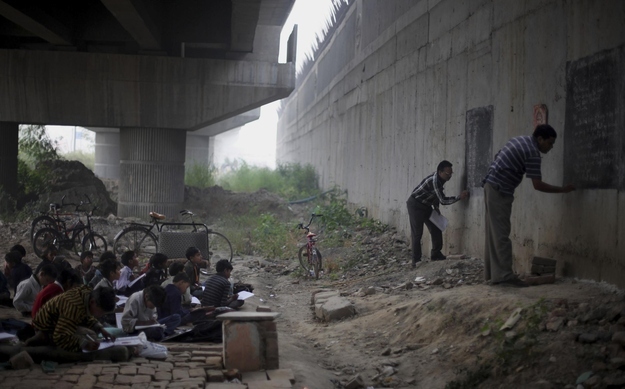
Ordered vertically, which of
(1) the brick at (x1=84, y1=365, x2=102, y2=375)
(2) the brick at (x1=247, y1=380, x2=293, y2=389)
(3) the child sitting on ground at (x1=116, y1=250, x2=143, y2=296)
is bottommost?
(2) the brick at (x1=247, y1=380, x2=293, y2=389)

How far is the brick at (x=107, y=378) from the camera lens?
6.01 metres

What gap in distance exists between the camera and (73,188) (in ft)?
68.4

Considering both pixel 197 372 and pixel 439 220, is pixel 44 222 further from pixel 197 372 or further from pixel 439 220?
pixel 197 372

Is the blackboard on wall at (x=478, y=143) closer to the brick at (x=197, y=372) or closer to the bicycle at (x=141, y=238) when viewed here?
the bicycle at (x=141, y=238)

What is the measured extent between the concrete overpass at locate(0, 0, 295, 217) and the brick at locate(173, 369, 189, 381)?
12.5m

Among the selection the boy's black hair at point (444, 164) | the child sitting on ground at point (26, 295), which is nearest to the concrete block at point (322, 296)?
the boy's black hair at point (444, 164)

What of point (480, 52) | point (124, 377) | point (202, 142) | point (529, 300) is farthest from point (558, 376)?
point (202, 142)

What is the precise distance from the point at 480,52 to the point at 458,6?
122 cm

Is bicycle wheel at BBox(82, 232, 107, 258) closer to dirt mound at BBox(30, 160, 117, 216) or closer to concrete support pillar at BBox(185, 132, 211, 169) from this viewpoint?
dirt mound at BBox(30, 160, 117, 216)

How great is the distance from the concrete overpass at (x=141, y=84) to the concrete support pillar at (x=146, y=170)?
0.08 ft

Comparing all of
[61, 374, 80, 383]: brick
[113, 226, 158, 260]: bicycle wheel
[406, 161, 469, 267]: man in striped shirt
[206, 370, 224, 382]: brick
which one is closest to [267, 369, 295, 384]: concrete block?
[206, 370, 224, 382]: brick

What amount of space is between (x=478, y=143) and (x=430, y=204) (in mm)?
1380

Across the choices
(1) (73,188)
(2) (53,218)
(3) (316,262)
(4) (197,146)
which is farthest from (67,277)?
(4) (197,146)

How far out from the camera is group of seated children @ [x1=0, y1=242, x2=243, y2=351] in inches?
260
